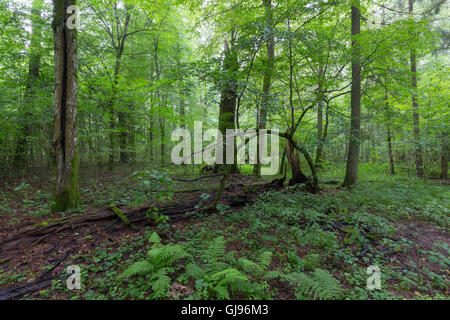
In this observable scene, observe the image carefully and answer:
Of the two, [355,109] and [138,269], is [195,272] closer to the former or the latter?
[138,269]

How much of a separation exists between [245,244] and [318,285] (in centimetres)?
143

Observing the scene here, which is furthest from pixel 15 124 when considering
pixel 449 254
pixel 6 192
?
pixel 449 254

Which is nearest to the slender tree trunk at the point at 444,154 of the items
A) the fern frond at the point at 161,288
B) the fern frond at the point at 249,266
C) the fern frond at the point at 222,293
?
the fern frond at the point at 249,266

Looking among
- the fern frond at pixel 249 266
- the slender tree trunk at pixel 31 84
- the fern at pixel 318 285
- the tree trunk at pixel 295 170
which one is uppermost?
the slender tree trunk at pixel 31 84

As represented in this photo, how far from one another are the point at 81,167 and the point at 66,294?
9.36m

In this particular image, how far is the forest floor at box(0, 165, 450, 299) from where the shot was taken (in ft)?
7.91

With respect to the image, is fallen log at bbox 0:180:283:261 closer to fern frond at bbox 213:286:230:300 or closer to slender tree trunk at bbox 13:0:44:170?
fern frond at bbox 213:286:230:300

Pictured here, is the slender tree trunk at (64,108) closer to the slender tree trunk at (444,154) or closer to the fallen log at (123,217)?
the fallen log at (123,217)

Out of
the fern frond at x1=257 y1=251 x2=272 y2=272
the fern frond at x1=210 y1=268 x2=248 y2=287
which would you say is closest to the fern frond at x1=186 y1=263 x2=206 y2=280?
the fern frond at x1=210 y1=268 x2=248 y2=287

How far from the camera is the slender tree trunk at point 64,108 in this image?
4.62 metres

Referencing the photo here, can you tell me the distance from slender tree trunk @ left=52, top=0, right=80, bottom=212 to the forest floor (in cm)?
64

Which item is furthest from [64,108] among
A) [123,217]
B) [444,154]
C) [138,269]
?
[444,154]

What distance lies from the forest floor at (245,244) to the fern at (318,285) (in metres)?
0.01
